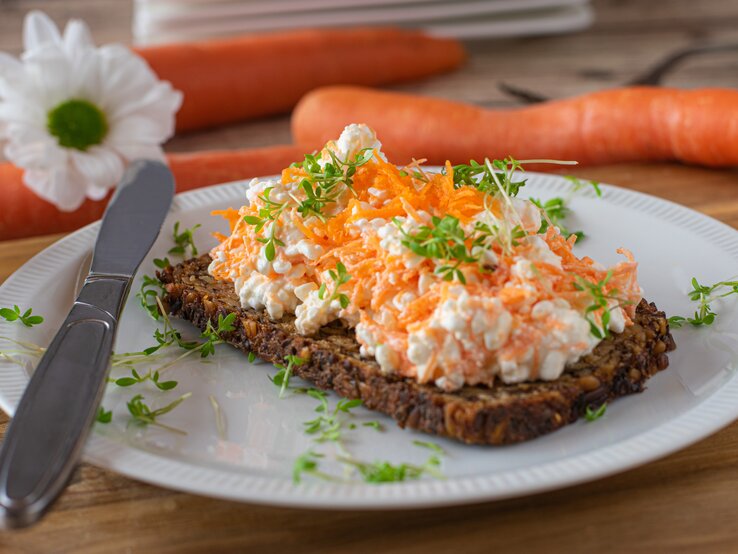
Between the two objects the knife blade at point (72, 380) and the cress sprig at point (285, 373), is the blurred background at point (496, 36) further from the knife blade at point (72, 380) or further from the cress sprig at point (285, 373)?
the cress sprig at point (285, 373)

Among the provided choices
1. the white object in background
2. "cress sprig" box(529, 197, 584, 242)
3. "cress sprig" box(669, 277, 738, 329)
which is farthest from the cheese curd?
the white object in background

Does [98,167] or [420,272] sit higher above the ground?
[420,272]

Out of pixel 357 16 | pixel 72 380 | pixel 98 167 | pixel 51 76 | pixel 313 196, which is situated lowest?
pixel 98 167

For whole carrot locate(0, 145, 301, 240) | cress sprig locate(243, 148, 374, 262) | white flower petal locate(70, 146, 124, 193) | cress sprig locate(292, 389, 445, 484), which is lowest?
whole carrot locate(0, 145, 301, 240)

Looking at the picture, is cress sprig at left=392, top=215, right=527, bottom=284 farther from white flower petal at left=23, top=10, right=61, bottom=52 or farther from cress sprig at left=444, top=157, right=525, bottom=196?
white flower petal at left=23, top=10, right=61, bottom=52

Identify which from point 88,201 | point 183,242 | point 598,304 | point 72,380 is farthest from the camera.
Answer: point 88,201

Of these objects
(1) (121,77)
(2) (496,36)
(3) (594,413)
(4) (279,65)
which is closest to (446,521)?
(3) (594,413)

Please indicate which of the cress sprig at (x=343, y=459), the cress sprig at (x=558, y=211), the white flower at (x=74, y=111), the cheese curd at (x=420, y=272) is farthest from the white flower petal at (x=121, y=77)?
the cress sprig at (x=343, y=459)

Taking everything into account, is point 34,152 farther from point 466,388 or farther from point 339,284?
point 466,388
